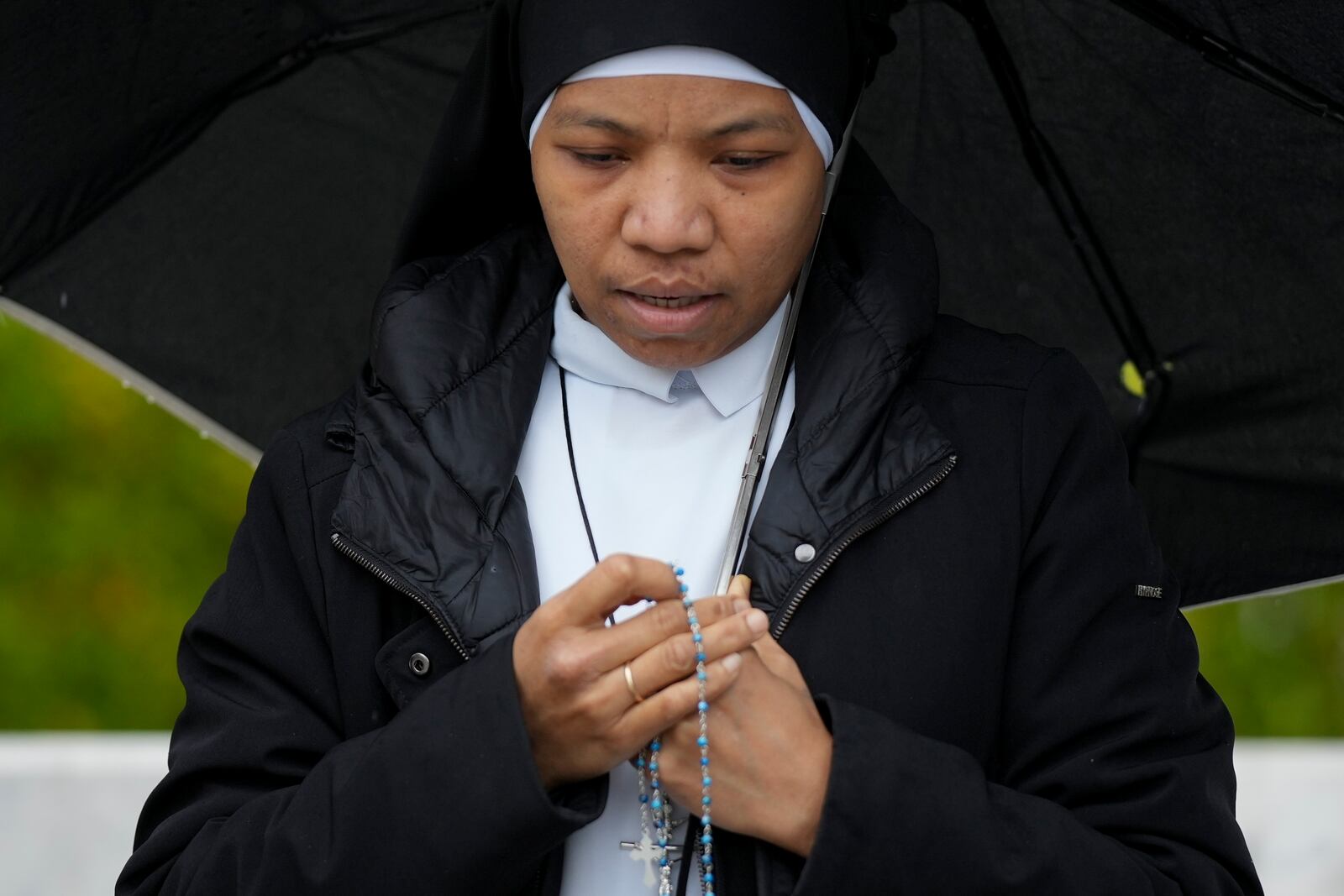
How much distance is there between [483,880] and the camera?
81.4 inches

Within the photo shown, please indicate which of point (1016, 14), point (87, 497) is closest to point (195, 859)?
point (1016, 14)

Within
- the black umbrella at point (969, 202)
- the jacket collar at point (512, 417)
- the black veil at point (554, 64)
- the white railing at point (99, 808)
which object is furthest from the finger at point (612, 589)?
the white railing at point (99, 808)

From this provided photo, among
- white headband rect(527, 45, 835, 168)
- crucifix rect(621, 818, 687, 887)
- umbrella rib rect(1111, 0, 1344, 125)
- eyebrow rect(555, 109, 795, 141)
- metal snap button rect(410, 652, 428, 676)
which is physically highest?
umbrella rib rect(1111, 0, 1344, 125)

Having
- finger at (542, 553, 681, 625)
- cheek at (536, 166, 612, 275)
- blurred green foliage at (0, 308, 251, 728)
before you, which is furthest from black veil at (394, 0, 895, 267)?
blurred green foliage at (0, 308, 251, 728)

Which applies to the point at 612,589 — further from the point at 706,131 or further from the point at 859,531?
the point at 706,131

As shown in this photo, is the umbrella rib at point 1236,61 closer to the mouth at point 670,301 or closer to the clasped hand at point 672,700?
the mouth at point 670,301

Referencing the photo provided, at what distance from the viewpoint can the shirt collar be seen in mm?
2469

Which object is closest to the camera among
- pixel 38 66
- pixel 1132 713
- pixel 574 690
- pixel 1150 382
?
pixel 574 690

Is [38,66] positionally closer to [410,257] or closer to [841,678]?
[410,257]

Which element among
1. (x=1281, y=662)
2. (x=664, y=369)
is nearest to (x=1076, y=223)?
(x=664, y=369)

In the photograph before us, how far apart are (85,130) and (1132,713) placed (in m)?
1.74

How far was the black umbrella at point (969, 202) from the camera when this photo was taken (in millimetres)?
2723

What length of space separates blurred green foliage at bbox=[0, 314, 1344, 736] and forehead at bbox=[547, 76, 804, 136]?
4684 millimetres

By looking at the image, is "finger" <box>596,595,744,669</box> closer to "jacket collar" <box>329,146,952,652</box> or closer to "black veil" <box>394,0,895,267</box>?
"jacket collar" <box>329,146,952,652</box>
